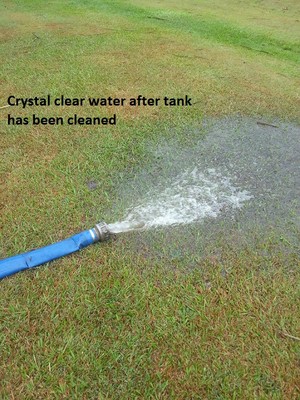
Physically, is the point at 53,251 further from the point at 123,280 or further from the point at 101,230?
the point at 123,280

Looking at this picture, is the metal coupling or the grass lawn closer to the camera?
the grass lawn

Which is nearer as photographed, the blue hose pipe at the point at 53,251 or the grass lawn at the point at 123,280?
the grass lawn at the point at 123,280

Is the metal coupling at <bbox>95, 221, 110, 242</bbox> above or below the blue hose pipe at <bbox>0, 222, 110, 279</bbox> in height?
above

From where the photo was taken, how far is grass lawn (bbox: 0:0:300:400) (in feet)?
4.64

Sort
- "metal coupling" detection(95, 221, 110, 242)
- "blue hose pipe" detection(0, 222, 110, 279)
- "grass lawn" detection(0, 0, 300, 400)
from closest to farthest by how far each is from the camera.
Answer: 1. "grass lawn" detection(0, 0, 300, 400)
2. "blue hose pipe" detection(0, 222, 110, 279)
3. "metal coupling" detection(95, 221, 110, 242)

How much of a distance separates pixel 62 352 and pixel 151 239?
2.44 feet

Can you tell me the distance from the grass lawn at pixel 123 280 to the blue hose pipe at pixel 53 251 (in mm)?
41

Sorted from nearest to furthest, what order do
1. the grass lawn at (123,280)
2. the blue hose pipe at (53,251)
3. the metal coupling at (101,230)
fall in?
the grass lawn at (123,280) → the blue hose pipe at (53,251) → the metal coupling at (101,230)

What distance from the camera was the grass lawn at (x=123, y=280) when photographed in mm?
1413

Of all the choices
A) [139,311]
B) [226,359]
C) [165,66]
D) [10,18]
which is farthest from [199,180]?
[10,18]

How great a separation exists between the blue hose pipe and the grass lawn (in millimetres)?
41

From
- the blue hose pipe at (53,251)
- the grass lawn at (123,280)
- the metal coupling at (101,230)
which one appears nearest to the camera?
the grass lawn at (123,280)

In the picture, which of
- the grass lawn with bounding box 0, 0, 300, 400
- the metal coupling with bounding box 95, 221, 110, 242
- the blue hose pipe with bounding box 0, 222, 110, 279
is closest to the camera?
the grass lawn with bounding box 0, 0, 300, 400

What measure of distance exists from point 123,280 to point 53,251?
0.37 m
